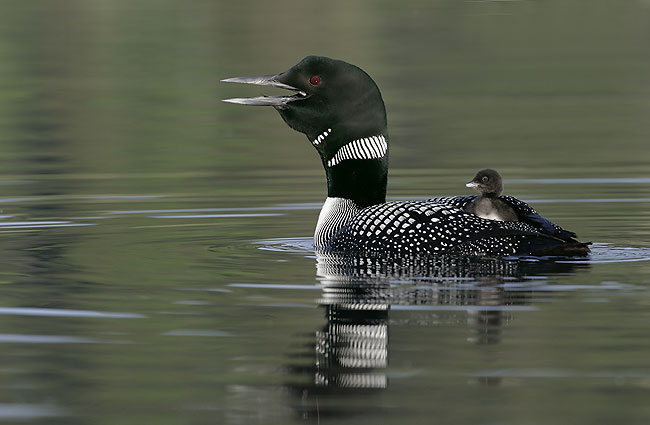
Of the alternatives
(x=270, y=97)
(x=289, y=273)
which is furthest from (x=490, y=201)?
(x=270, y=97)

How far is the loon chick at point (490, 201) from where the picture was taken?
741cm

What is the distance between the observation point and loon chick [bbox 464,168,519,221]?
7410mm

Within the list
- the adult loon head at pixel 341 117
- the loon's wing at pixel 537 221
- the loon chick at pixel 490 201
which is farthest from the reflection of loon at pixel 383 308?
the adult loon head at pixel 341 117

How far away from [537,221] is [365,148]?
1.16 metres

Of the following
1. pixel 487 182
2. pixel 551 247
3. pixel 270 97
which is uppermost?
pixel 270 97

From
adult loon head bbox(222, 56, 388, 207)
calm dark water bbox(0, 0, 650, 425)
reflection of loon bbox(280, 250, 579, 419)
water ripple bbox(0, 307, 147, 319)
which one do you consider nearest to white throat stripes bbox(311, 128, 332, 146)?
adult loon head bbox(222, 56, 388, 207)

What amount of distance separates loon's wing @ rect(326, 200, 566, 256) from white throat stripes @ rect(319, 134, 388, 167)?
1.61 feet

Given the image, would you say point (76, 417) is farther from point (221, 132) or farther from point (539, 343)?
point (221, 132)

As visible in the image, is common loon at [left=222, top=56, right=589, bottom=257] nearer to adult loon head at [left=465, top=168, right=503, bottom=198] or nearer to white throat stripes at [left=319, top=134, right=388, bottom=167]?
white throat stripes at [left=319, top=134, right=388, bottom=167]

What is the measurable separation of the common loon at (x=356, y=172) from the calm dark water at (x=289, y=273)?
192mm

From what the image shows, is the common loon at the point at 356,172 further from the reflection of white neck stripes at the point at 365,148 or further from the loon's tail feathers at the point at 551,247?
the loon's tail feathers at the point at 551,247

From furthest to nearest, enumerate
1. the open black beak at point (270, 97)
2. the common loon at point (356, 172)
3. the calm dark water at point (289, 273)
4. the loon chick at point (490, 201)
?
the open black beak at point (270, 97)
the loon chick at point (490, 201)
the common loon at point (356, 172)
the calm dark water at point (289, 273)

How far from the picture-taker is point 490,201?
7.45 m

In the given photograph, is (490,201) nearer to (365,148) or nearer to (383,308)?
(365,148)
